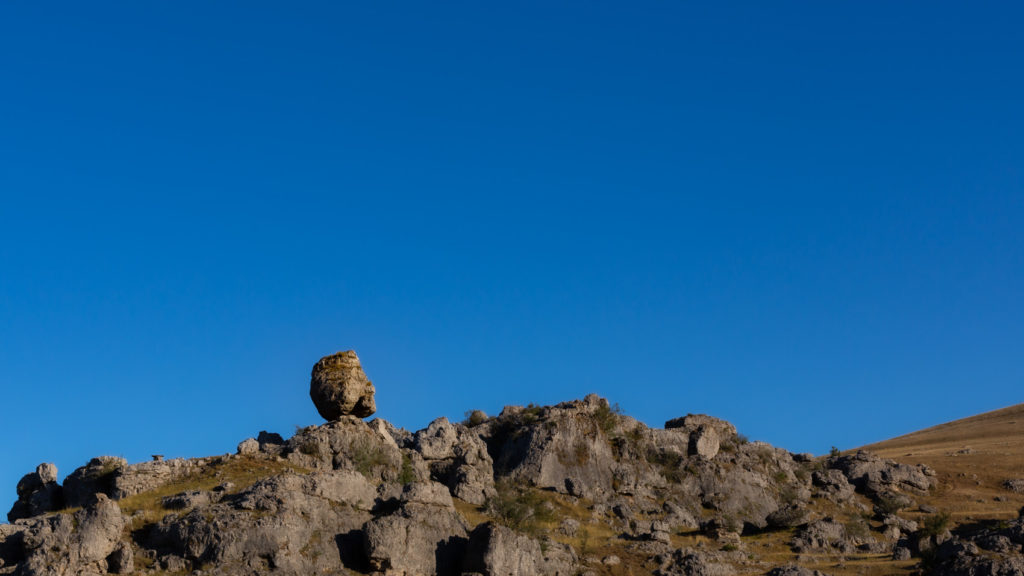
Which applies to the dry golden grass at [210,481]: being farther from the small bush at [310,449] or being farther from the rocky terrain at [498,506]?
the small bush at [310,449]

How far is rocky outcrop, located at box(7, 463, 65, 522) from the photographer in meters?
46.4

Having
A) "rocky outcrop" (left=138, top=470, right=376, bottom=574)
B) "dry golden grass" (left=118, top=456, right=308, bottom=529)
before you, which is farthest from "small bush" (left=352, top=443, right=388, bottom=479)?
"rocky outcrop" (left=138, top=470, right=376, bottom=574)

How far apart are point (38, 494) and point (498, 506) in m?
22.6

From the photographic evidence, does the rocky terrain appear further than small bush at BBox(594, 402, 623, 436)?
No

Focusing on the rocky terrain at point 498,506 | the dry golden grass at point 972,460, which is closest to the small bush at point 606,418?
the rocky terrain at point 498,506

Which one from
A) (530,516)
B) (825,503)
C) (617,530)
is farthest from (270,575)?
(825,503)

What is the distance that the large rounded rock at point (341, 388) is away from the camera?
51.6 m

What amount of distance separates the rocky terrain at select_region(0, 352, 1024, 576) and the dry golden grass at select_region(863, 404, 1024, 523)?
1539 mm

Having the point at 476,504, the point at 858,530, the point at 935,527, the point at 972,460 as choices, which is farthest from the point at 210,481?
the point at 972,460

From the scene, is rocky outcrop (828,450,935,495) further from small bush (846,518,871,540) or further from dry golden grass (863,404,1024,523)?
small bush (846,518,871,540)

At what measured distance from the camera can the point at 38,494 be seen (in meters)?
46.8

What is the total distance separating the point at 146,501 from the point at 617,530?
27.8 meters

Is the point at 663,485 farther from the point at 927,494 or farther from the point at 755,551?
the point at 927,494

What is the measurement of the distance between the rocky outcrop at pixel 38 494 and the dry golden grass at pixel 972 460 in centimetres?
5576
